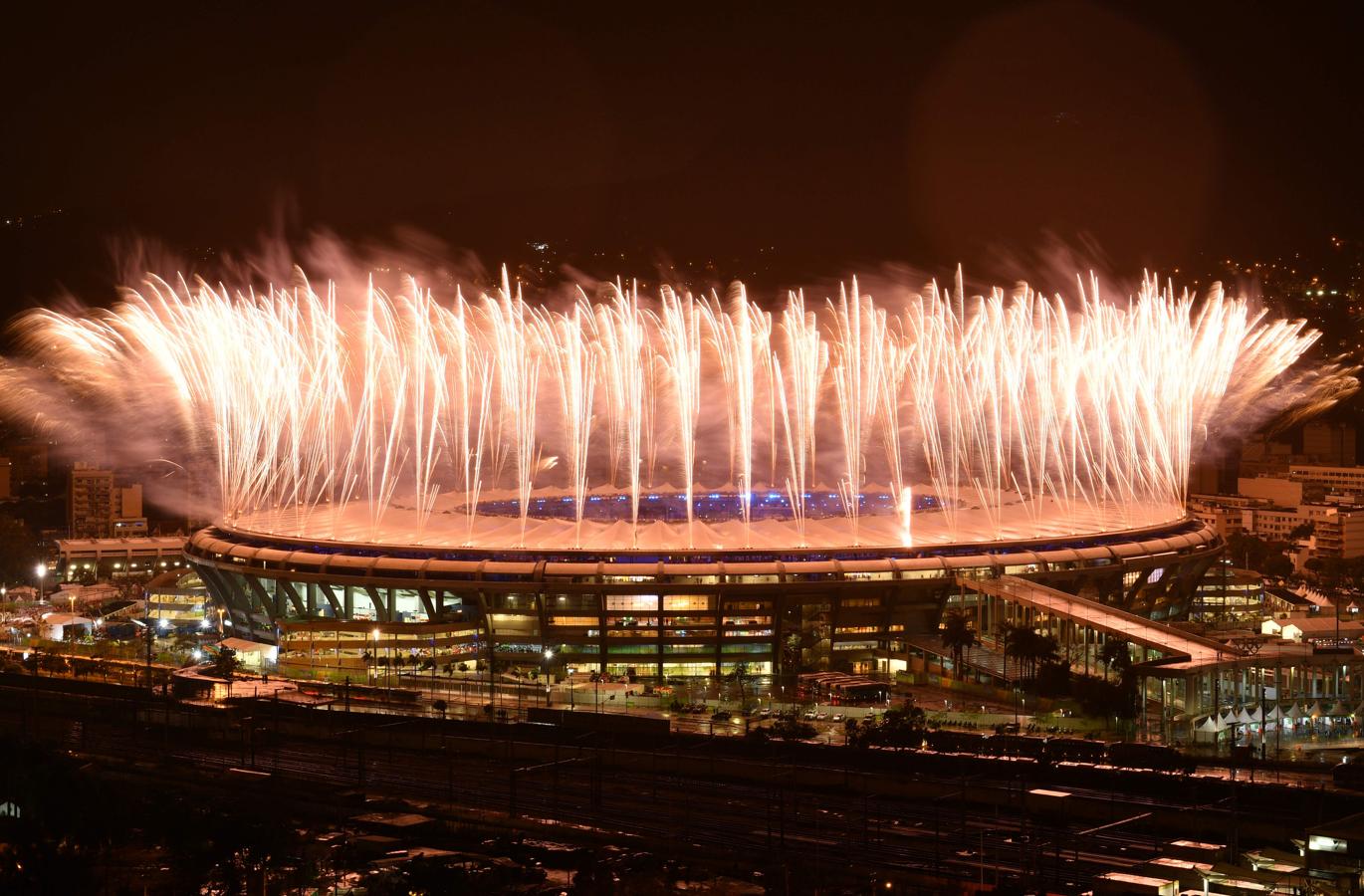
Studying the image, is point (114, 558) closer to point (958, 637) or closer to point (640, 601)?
point (640, 601)

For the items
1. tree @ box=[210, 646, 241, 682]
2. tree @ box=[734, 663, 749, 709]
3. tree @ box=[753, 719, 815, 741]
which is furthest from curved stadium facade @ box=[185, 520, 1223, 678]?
tree @ box=[753, 719, 815, 741]

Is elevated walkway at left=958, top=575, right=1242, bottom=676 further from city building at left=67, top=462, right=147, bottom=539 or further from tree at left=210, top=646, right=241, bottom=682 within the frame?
city building at left=67, top=462, right=147, bottom=539

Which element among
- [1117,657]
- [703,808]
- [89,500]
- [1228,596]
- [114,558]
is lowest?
[703,808]

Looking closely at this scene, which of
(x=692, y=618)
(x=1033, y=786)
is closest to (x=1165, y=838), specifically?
(x=1033, y=786)

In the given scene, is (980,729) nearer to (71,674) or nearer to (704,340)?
(704,340)

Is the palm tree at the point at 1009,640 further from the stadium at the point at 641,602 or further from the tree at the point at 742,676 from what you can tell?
the tree at the point at 742,676

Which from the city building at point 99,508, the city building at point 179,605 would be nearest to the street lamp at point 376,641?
the city building at point 179,605

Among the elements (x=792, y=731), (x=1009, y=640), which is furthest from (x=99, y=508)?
(x=792, y=731)
